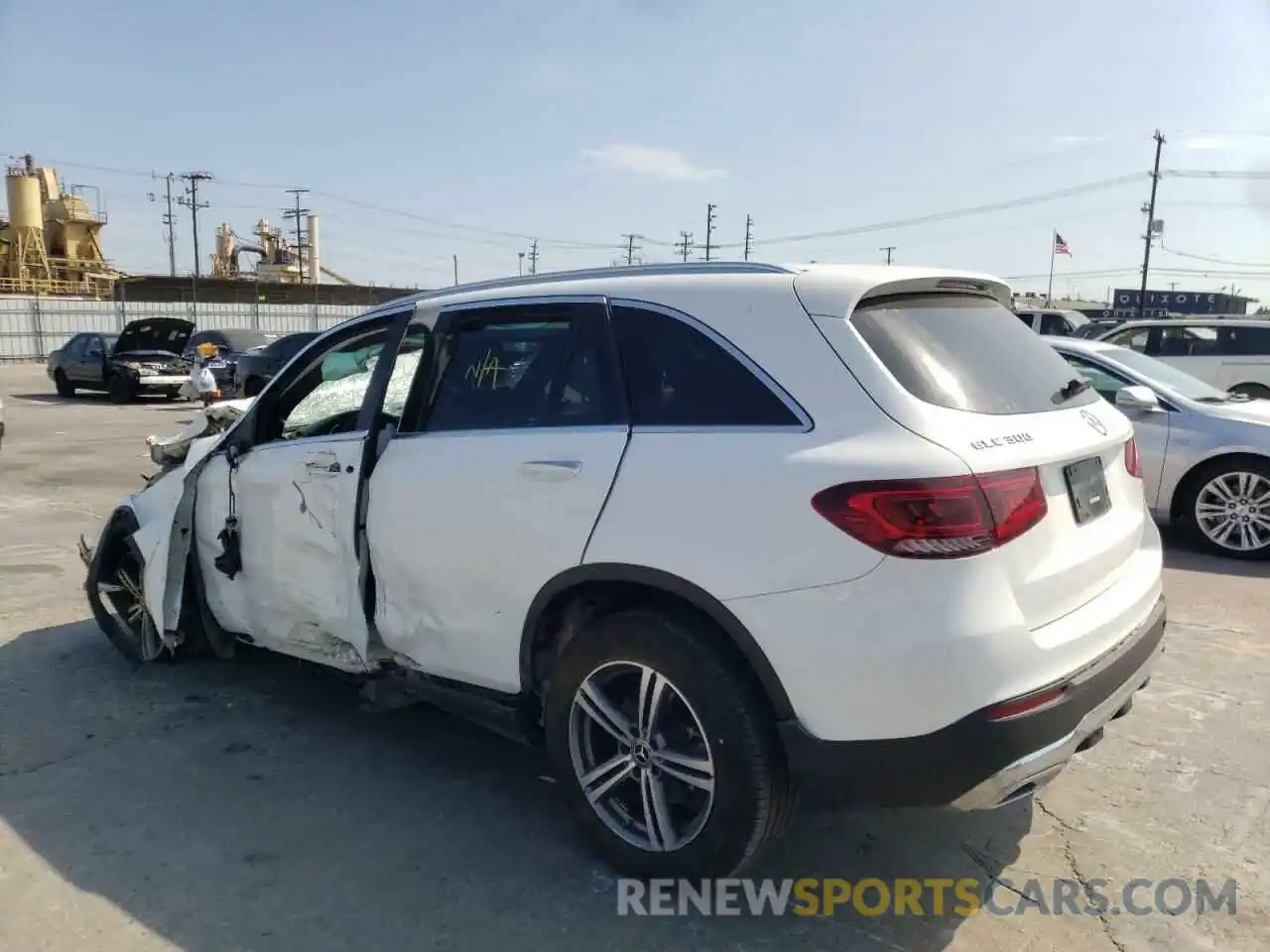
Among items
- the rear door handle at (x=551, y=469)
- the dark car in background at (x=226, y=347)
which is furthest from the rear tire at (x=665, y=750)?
the dark car in background at (x=226, y=347)

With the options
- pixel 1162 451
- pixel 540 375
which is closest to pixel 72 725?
pixel 540 375

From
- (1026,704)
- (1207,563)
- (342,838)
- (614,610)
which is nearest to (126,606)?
(342,838)

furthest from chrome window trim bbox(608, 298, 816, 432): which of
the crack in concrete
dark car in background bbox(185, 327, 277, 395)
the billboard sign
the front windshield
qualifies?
the billboard sign

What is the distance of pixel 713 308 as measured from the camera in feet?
9.76

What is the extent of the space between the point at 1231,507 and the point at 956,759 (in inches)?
230

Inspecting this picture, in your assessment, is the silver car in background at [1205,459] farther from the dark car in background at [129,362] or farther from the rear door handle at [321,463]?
the dark car in background at [129,362]

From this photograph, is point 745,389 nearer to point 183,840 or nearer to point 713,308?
point 713,308

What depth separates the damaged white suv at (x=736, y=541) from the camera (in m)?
2.52

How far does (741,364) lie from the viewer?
9.41 feet

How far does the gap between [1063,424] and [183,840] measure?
3.17 m

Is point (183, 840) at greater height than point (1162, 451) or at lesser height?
lesser

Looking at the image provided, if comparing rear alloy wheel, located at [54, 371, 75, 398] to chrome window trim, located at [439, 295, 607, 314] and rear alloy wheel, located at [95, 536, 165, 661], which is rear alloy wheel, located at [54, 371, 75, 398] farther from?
chrome window trim, located at [439, 295, 607, 314]

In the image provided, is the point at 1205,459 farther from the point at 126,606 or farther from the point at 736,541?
the point at 126,606

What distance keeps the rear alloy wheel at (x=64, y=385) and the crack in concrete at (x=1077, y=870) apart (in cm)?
2331
